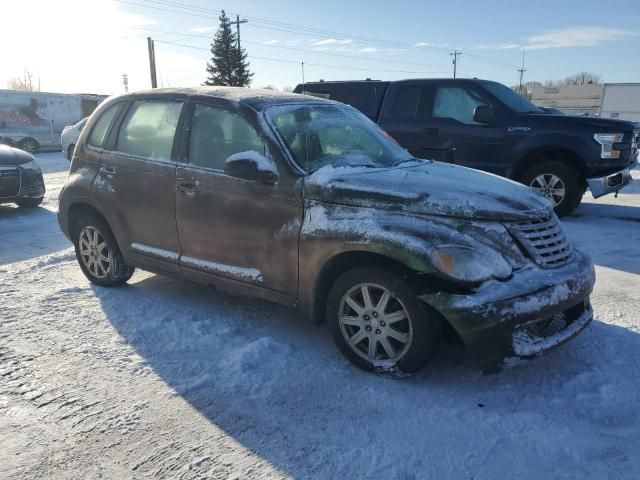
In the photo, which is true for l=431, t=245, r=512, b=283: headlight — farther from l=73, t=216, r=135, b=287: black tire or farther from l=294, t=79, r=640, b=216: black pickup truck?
l=294, t=79, r=640, b=216: black pickup truck

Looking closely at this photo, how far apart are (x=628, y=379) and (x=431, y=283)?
55.0 inches

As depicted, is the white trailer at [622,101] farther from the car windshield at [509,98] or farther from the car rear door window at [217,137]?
the car rear door window at [217,137]

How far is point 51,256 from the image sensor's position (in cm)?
600

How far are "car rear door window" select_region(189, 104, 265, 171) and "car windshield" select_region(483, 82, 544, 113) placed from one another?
17.6 feet

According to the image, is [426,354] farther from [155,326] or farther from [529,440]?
[155,326]

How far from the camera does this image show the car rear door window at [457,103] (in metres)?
7.96

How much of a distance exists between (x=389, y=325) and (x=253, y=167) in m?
1.39

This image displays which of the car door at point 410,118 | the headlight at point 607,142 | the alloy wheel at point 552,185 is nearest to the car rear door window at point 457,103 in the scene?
the car door at point 410,118

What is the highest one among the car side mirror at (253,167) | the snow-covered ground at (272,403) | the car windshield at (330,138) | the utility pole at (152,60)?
the utility pole at (152,60)

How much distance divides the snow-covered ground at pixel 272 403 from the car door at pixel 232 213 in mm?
469

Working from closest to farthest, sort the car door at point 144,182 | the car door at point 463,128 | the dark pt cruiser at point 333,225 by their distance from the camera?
the dark pt cruiser at point 333,225 → the car door at point 144,182 → the car door at point 463,128

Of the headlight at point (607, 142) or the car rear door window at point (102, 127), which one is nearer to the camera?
the car rear door window at point (102, 127)

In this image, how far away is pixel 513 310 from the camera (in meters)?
2.86

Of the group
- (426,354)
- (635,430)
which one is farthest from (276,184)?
(635,430)
